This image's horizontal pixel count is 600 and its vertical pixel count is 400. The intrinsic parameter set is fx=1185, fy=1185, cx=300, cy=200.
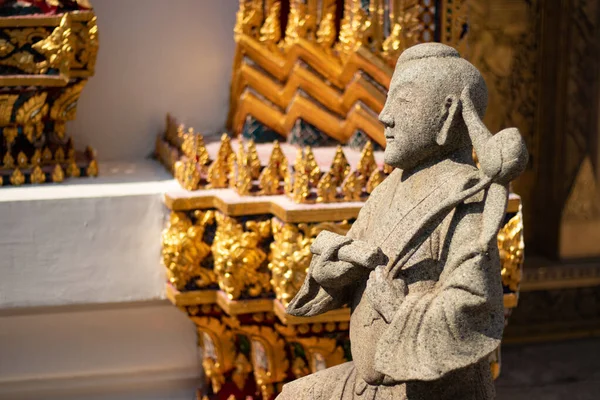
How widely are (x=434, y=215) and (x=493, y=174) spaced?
229 mm

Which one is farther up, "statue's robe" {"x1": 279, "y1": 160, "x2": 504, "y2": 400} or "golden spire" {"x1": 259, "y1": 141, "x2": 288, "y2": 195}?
"statue's robe" {"x1": 279, "y1": 160, "x2": 504, "y2": 400}

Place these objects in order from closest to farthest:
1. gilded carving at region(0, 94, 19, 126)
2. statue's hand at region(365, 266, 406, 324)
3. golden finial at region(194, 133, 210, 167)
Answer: statue's hand at region(365, 266, 406, 324) → golden finial at region(194, 133, 210, 167) → gilded carving at region(0, 94, 19, 126)

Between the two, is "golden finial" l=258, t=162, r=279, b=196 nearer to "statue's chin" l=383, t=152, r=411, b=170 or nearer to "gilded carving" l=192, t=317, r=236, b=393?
"gilded carving" l=192, t=317, r=236, b=393

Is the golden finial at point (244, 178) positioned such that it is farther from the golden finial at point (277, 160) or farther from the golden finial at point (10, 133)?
the golden finial at point (10, 133)

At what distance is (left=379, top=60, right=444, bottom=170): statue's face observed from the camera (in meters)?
3.63

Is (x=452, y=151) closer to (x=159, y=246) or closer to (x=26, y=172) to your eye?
(x=159, y=246)

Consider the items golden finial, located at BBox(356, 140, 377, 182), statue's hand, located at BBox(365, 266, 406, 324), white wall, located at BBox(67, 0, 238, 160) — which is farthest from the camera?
white wall, located at BBox(67, 0, 238, 160)

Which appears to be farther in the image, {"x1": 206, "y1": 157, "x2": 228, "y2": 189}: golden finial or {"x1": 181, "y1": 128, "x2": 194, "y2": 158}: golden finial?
{"x1": 181, "y1": 128, "x2": 194, "y2": 158}: golden finial

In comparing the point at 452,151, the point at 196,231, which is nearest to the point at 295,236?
the point at 196,231

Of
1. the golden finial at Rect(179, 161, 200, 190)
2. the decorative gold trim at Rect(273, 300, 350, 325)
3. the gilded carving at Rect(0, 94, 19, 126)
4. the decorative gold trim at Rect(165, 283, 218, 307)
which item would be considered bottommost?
the decorative gold trim at Rect(165, 283, 218, 307)

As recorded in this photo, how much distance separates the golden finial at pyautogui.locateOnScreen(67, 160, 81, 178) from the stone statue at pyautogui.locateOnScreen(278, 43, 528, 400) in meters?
2.42

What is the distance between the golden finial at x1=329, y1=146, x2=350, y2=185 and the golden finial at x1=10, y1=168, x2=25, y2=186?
1618mm

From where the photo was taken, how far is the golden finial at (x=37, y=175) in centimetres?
585

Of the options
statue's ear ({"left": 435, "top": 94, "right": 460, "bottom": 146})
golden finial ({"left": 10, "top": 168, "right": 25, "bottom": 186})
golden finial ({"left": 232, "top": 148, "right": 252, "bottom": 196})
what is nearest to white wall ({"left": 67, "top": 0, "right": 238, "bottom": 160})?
Answer: golden finial ({"left": 10, "top": 168, "right": 25, "bottom": 186})
